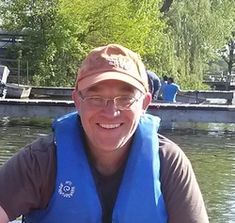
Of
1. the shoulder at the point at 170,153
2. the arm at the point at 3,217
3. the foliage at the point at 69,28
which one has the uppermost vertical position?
the foliage at the point at 69,28

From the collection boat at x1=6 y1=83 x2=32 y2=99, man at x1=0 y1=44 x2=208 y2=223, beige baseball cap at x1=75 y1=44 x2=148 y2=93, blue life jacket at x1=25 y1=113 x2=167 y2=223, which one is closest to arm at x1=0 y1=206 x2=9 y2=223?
man at x1=0 y1=44 x2=208 y2=223

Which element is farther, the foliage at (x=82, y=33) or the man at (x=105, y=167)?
the foliage at (x=82, y=33)

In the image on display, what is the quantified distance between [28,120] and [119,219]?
15.4 meters

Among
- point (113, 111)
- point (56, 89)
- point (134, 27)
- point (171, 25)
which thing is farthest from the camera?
point (171, 25)

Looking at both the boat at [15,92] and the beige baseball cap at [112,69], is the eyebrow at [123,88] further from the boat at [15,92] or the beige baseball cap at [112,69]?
the boat at [15,92]

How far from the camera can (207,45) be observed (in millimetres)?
30828

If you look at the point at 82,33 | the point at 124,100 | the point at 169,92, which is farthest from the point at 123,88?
the point at 82,33

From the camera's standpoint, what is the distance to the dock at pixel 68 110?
637 inches

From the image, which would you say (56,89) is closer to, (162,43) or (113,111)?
(162,43)

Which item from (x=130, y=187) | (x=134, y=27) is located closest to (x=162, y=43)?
(x=134, y=27)

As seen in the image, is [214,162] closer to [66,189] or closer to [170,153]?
[170,153]

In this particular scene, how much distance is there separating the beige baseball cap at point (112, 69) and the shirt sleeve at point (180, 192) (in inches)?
12.7

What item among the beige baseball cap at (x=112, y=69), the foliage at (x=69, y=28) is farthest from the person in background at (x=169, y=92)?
the beige baseball cap at (x=112, y=69)

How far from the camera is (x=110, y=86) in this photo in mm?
2641
